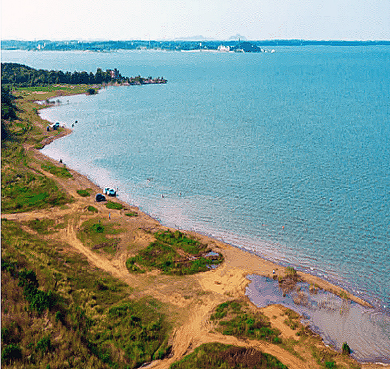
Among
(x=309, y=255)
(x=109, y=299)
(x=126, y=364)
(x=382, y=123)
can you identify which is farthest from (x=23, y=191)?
(x=382, y=123)

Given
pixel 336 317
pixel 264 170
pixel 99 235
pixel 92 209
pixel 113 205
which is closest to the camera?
pixel 336 317

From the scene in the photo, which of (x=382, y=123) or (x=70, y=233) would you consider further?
(x=382, y=123)

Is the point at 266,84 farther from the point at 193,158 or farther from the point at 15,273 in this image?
the point at 15,273

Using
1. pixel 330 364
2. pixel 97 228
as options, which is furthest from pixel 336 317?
pixel 97 228

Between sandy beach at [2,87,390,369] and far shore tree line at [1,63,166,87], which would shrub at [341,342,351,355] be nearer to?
sandy beach at [2,87,390,369]

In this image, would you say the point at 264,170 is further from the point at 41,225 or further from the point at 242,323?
the point at 242,323

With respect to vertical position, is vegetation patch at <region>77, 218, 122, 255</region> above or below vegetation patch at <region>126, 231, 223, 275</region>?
above

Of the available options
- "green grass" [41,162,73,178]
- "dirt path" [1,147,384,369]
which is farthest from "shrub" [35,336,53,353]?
"green grass" [41,162,73,178]
